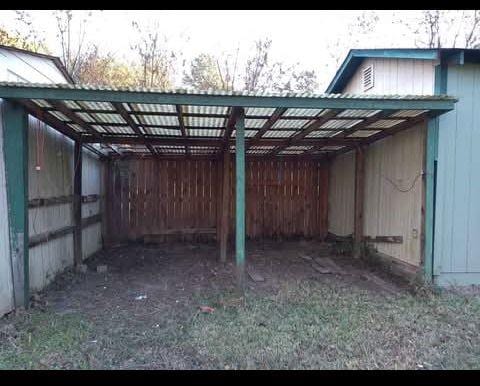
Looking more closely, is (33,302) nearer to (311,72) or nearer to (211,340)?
(211,340)

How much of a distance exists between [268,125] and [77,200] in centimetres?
331

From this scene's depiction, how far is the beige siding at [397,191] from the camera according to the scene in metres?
4.77

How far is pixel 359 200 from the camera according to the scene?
6641 mm

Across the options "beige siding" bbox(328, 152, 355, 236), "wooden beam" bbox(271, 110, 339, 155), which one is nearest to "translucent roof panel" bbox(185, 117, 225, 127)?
"wooden beam" bbox(271, 110, 339, 155)

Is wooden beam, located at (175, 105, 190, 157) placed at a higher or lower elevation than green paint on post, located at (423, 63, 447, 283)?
higher

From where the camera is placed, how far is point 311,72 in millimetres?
15320

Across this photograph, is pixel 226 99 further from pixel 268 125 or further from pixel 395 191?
pixel 395 191

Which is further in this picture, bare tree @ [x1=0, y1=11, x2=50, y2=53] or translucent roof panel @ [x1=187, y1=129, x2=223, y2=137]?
bare tree @ [x1=0, y1=11, x2=50, y2=53]

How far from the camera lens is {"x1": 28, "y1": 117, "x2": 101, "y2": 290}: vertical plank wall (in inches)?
170

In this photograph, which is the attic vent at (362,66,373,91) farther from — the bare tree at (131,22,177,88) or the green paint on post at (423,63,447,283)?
the bare tree at (131,22,177,88)

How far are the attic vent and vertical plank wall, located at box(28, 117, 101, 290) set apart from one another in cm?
538

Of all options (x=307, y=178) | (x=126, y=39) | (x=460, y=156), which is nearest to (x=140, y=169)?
(x=307, y=178)

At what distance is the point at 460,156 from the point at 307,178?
14.6 feet

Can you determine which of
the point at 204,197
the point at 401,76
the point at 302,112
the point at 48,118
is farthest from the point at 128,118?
the point at 204,197
